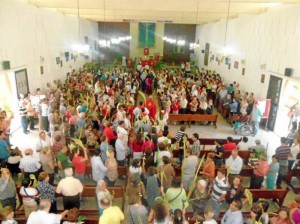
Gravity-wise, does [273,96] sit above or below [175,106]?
above

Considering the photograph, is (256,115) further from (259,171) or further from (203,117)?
(259,171)

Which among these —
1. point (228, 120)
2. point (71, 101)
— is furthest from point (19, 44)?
point (228, 120)

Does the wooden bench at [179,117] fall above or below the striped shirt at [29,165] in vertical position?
below

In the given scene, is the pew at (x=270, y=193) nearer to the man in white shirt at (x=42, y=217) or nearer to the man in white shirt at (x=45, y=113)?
the man in white shirt at (x=42, y=217)

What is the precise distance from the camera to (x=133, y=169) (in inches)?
236

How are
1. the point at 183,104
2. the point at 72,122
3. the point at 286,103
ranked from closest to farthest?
the point at 72,122
the point at 286,103
the point at 183,104

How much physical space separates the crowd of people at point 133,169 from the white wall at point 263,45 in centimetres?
195

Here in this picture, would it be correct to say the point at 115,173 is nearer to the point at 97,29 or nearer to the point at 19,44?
the point at 19,44

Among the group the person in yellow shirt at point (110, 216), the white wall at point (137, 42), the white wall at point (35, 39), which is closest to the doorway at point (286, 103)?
the person in yellow shirt at point (110, 216)

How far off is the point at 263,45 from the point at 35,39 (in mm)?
9891

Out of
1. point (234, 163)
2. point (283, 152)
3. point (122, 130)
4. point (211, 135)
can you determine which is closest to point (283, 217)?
point (234, 163)

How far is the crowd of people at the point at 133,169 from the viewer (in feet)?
15.3

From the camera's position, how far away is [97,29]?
27.6 metres

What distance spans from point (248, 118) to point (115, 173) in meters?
6.83
